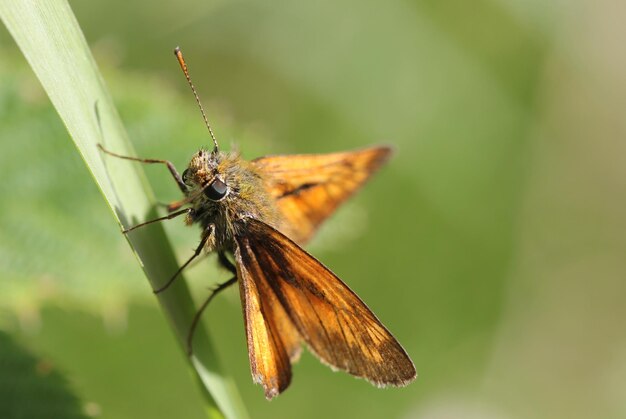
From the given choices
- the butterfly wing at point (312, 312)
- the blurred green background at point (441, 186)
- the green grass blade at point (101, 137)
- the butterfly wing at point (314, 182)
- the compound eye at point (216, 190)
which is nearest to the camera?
the green grass blade at point (101, 137)

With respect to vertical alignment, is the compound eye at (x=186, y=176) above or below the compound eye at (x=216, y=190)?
above

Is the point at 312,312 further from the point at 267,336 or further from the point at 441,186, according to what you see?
the point at 441,186

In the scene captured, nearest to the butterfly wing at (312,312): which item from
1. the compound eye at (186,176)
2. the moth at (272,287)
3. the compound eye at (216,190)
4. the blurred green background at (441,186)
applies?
the moth at (272,287)

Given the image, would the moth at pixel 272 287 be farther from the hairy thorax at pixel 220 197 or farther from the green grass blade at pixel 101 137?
the green grass blade at pixel 101 137

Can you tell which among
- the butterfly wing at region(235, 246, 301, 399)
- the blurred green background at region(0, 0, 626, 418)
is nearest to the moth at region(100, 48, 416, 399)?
the butterfly wing at region(235, 246, 301, 399)

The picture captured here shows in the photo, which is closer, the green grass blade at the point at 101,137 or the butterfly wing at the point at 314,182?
the green grass blade at the point at 101,137

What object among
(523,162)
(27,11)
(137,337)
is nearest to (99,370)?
(137,337)
